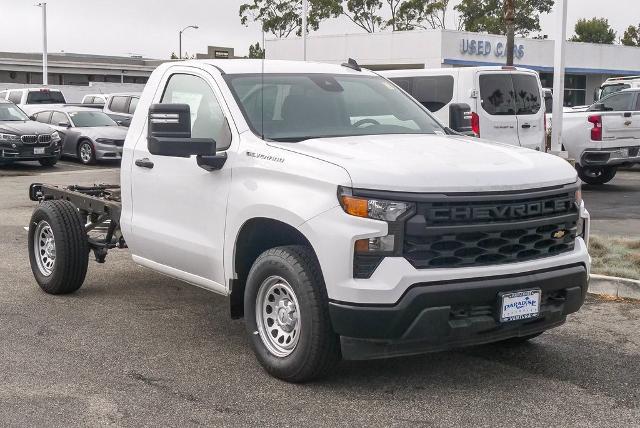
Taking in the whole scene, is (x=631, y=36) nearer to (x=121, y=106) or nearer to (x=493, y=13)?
(x=493, y=13)

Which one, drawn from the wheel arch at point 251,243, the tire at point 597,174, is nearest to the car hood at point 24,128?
the tire at point 597,174

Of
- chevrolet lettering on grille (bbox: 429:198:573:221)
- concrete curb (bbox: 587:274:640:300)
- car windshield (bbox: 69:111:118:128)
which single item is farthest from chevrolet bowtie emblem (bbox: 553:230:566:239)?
car windshield (bbox: 69:111:118:128)

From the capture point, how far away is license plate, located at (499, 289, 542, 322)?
5039 millimetres

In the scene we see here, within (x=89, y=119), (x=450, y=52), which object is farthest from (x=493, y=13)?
(x=89, y=119)

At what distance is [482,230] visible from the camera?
495 cm

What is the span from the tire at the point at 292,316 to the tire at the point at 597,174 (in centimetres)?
1318

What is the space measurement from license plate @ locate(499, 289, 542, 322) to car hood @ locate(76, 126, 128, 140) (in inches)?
738

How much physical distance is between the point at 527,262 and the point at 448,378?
886 mm

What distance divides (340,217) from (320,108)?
1496 mm

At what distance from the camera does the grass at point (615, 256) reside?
323 inches

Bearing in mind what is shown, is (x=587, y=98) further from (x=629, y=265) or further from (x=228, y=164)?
(x=228, y=164)

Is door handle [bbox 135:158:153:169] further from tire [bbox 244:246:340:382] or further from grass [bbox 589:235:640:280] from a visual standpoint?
grass [bbox 589:235:640:280]

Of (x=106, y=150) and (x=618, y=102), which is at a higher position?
(x=618, y=102)

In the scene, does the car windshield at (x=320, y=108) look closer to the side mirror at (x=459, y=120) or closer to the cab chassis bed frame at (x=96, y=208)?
the side mirror at (x=459, y=120)
